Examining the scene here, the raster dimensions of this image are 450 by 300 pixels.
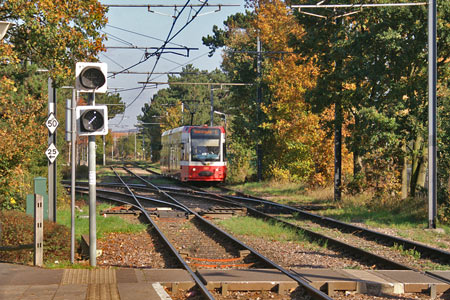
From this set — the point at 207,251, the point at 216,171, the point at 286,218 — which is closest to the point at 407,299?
the point at 207,251

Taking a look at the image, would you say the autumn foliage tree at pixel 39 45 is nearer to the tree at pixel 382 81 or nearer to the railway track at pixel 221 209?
the railway track at pixel 221 209

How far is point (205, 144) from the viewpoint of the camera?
34.3 m

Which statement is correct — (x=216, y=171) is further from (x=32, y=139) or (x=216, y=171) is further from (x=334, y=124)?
(x=32, y=139)

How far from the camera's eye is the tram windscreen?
112 feet

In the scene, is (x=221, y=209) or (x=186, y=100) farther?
(x=186, y=100)

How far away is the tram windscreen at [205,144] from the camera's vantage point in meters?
34.2

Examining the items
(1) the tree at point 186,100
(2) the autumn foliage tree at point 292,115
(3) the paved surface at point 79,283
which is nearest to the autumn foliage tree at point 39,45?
(3) the paved surface at point 79,283

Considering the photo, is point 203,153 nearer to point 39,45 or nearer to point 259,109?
point 259,109

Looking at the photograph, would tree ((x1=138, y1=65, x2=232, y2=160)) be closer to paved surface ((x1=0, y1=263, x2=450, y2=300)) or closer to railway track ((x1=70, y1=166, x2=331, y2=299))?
railway track ((x1=70, y1=166, x2=331, y2=299))

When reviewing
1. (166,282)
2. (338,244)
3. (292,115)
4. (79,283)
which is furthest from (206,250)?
(292,115)

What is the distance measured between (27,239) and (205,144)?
2269 cm

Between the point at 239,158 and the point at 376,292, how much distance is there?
31.7m

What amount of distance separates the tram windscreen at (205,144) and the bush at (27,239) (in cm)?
2174

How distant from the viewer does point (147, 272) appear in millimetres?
9633
